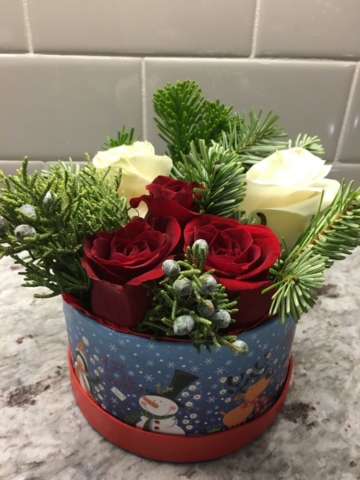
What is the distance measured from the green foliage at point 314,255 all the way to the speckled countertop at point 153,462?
0.49 ft

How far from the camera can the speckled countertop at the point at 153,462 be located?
34 centimetres

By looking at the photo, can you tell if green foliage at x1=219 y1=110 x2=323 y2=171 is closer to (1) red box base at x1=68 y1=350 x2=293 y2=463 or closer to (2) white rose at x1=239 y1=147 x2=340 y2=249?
(2) white rose at x1=239 y1=147 x2=340 y2=249

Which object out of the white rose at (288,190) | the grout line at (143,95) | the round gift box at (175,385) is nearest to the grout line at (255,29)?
the grout line at (143,95)

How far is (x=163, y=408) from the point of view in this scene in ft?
1.05

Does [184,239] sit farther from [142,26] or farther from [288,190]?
[142,26]

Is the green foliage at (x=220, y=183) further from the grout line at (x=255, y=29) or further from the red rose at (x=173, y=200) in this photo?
the grout line at (x=255, y=29)

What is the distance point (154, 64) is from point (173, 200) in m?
0.32

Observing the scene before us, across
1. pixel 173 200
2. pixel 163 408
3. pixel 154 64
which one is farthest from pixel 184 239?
pixel 154 64

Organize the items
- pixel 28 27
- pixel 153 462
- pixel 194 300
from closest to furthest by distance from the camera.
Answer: pixel 194 300 < pixel 153 462 < pixel 28 27

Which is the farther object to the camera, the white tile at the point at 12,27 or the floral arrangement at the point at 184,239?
the white tile at the point at 12,27

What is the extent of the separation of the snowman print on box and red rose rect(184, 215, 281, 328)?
2.3 inches

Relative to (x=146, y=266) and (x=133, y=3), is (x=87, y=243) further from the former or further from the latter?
(x=133, y=3)

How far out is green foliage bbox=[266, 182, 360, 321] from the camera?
0.87ft

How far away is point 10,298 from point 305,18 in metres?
0.51
